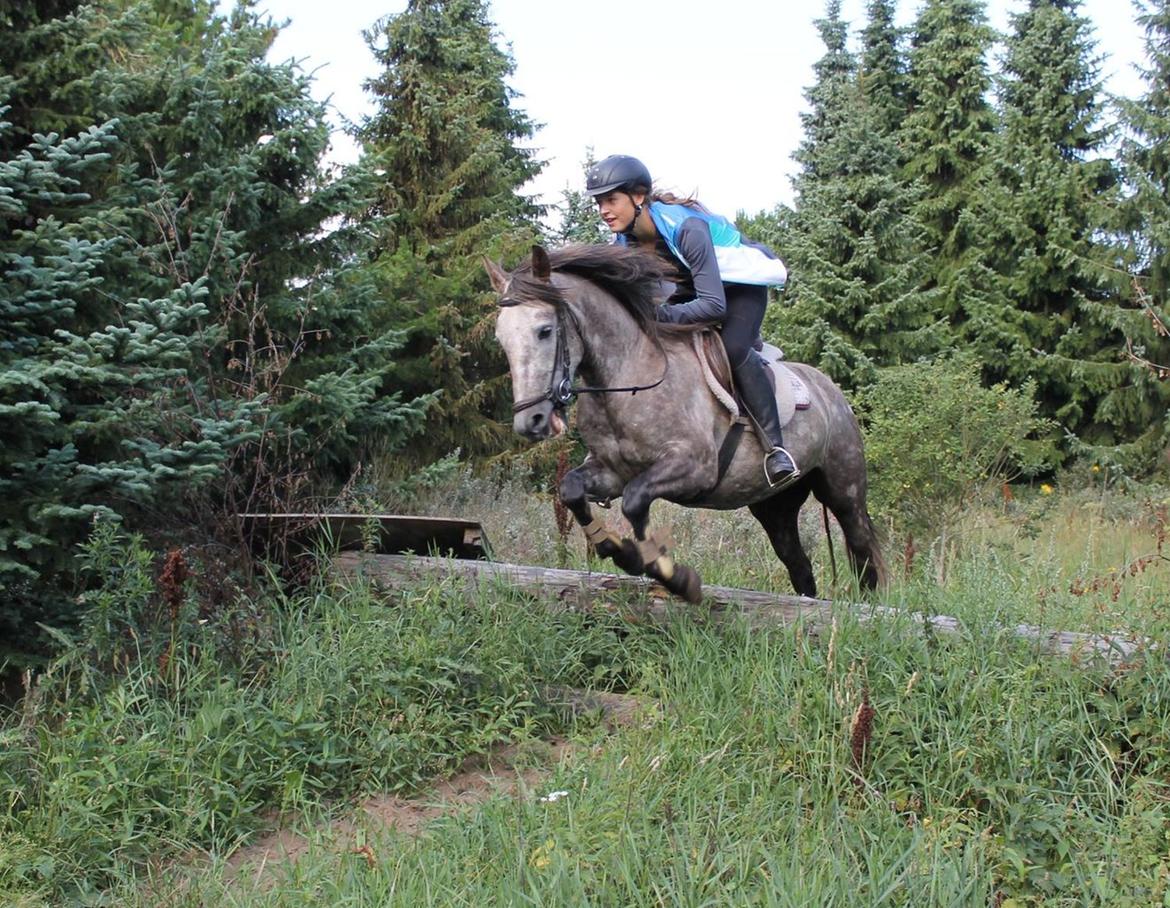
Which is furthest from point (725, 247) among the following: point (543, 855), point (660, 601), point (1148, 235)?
point (1148, 235)

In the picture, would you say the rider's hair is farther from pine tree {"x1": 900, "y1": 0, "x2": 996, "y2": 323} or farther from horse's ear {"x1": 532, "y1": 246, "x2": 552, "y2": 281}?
pine tree {"x1": 900, "y1": 0, "x2": 996, "y2": 323}

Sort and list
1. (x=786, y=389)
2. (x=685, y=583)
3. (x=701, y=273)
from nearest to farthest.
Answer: (x=685, y=583) → (x=701, y=273) → (x=786, y=389)

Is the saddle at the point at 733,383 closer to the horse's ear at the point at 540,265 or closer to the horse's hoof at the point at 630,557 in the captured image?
the horse's hoof at the point at 630,557

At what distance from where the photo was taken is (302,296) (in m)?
8.89

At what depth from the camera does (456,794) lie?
5020 millimetres

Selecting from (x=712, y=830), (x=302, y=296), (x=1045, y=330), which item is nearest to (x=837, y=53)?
(x=1045, y=330)

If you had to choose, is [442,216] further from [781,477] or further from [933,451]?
[781,477]

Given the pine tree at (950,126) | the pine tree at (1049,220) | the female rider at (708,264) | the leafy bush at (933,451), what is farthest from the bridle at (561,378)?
the pine tree at (950,126)

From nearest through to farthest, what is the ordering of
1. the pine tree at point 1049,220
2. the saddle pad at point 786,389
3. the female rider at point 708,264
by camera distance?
the female rider at point 708,264, the saddle pad at point 786,389, the pine tree at point 1049,220

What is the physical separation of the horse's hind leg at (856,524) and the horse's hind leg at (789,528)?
17 cm

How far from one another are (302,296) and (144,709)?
4.44 m

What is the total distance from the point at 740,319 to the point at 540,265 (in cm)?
152

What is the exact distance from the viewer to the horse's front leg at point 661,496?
577 cm

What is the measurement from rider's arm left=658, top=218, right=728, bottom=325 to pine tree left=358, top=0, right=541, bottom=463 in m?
8.51
